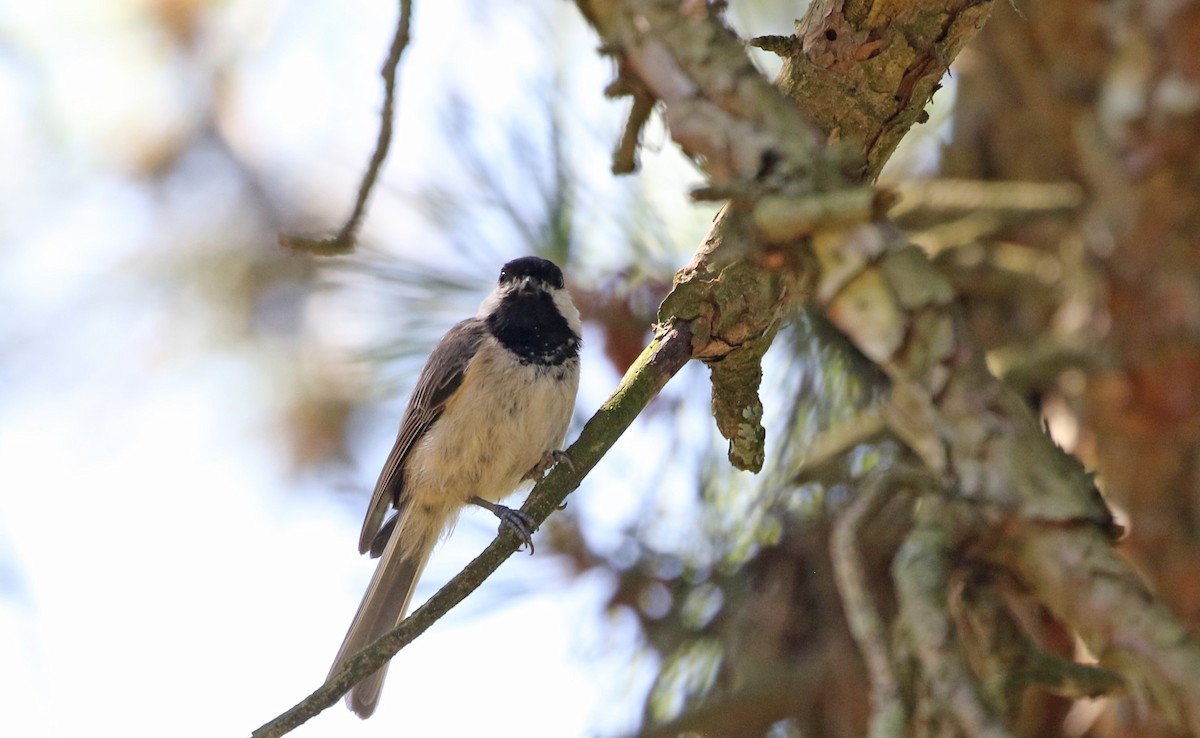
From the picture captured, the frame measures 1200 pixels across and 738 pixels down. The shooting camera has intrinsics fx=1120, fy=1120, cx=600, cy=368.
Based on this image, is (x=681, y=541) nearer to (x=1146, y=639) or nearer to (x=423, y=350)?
(x=423, y=350)

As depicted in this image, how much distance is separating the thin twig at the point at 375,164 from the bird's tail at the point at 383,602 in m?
1.39

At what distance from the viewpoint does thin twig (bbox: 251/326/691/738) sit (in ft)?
6.35

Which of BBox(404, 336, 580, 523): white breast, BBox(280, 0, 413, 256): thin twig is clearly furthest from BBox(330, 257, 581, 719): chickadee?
BBox(280, 0, 413, 256): thin twig

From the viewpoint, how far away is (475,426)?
337cm

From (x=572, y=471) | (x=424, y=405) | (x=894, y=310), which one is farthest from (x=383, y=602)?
(x=894, y=310)

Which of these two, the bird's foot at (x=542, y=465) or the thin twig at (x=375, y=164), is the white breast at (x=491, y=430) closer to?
the bird's foot at (x=542, y=465)

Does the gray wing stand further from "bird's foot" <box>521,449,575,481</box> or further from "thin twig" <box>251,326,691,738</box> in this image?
"thin twig" <box>251,326,691,738</box>

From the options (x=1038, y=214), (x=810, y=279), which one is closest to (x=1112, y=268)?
(x=1038, y=214)

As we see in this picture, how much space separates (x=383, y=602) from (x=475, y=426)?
624mm

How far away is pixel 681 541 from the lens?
3369 mm

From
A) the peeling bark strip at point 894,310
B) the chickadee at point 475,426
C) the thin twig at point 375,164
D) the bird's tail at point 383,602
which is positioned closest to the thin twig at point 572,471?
the peeling bark strip at point 894,310

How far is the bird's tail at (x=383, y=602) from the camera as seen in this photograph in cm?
322

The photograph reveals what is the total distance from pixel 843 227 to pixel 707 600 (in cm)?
233

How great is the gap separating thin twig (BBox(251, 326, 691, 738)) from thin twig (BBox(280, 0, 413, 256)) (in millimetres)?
671
